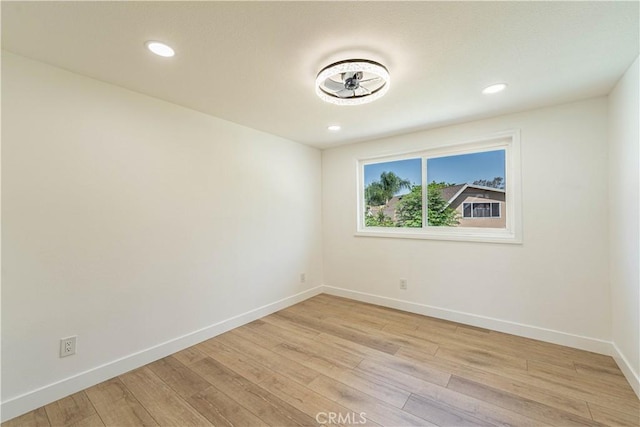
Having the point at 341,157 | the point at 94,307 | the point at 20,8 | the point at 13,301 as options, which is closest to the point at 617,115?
the point at 341,157

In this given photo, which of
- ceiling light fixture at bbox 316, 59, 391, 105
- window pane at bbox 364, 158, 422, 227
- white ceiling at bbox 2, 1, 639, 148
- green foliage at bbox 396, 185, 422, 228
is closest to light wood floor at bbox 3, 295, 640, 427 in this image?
green foliage at bbox 396, 185, 422, 228

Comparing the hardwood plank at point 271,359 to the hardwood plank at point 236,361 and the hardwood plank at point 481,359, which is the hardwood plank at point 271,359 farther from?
the hardwood plank at point 481,359

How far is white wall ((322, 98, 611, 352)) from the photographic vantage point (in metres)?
2.32

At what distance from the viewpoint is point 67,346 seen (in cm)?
185

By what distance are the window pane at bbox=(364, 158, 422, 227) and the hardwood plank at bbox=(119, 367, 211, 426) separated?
2.91 m

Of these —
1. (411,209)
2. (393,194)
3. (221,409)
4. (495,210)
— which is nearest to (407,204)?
(411,209)

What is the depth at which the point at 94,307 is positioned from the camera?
6.45 ft

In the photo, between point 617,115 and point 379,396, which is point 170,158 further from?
point 617,115

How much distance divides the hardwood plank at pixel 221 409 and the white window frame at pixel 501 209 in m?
2.50

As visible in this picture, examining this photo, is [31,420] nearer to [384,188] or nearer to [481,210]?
[384,188]

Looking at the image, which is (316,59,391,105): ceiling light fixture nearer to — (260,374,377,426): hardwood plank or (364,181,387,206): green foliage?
(364,181,387,206): green foliage

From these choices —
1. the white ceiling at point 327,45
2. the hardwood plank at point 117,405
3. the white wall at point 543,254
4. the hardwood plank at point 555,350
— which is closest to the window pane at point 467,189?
the white wall at point 543,254

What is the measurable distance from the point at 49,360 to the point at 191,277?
1035 millimetres

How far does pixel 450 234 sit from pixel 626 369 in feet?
5.35
